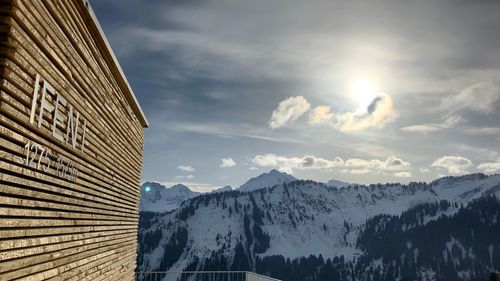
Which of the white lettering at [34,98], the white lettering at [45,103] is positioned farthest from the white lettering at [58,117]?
→ the white lettering at [34,98]

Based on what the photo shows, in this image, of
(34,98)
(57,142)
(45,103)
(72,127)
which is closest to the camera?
→ (34,98)

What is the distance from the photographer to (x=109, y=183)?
1259 cm

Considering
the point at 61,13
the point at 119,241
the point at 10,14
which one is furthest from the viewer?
the point at 119,241

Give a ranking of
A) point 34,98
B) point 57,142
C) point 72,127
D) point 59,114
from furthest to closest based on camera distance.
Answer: point 72,127 → point 59,114 → point 57,142 → point 34,98

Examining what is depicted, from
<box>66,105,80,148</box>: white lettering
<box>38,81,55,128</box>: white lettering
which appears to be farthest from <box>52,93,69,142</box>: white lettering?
<box>66,105,80,148</box>: white lettering

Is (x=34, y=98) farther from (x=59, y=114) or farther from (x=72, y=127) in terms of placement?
(x=72, y=127)

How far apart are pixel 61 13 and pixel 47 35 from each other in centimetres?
99

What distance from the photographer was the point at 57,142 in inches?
294

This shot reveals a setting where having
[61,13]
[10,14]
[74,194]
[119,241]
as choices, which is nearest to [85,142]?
[74,194]

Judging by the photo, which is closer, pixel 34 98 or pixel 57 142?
pixel 34 98

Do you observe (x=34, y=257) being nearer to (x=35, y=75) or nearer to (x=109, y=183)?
(x=35, y=75)

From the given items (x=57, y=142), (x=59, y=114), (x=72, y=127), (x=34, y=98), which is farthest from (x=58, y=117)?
(x=34, y=98)

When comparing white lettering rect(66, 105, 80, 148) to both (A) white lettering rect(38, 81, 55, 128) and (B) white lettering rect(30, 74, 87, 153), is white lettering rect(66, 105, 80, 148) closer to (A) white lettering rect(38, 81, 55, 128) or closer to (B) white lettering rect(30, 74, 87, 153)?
(B) white lettering rect(30, 74, 87, 153)

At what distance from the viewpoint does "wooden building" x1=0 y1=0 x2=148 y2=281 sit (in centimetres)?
560
